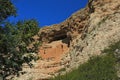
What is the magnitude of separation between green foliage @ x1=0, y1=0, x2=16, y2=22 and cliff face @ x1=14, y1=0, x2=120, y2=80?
684 centimetres

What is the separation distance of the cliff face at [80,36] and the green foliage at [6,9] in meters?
6.84

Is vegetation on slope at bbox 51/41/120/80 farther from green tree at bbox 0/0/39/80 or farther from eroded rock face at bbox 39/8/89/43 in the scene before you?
eroded rock face at bbox 39/8/89/43

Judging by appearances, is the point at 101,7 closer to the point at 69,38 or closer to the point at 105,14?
the point at 105,14

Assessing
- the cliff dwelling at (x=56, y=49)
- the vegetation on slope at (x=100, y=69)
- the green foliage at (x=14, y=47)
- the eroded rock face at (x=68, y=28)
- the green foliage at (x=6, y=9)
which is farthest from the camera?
the cliff dwelling at (x=56, y=49)

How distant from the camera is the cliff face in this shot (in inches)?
966

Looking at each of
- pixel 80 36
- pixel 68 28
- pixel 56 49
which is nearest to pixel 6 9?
pixel 80 36

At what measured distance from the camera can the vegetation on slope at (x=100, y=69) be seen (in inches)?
726

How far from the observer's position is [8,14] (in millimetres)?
17719

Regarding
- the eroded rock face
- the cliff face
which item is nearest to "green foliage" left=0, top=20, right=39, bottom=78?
the cliff face

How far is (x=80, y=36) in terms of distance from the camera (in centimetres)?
3059

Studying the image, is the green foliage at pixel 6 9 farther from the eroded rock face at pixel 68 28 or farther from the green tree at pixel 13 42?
the eroded rock face at pixel 68 28

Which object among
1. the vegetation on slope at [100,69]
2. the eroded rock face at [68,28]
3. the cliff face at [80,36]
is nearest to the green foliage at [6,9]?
the vegetation on slope at [100,69]

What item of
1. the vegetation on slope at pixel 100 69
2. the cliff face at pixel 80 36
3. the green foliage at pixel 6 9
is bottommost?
the vegetation on slope at pixel 100 69

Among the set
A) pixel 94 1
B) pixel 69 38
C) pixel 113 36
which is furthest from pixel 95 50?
pixel 69 38
